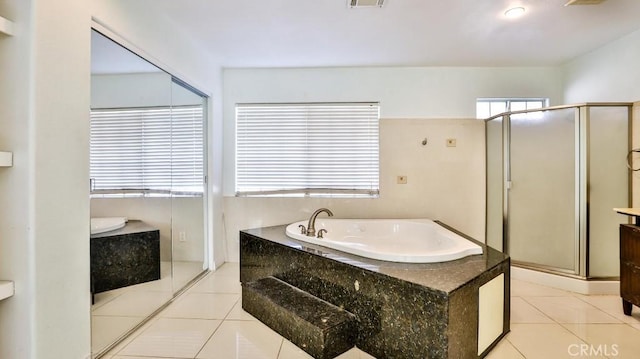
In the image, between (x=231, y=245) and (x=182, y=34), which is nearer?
(x=182, y=34)

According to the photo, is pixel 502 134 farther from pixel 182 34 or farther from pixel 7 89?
pixel 7 89

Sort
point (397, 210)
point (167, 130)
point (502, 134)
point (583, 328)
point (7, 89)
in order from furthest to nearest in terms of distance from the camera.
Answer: point (397, 210)
point (502, 134)
point (167, 130)
point (583, 328)
point (7, 89)

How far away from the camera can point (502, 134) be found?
3.21m

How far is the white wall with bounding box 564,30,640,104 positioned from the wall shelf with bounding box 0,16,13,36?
4.40 metres

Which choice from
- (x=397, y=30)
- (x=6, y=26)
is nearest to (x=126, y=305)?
(x=6, y=26)

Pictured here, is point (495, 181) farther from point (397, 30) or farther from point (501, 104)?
point (397, 30)

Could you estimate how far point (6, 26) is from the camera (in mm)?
1274

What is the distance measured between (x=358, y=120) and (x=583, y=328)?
266 centimetres

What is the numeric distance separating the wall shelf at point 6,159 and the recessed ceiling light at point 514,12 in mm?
3201

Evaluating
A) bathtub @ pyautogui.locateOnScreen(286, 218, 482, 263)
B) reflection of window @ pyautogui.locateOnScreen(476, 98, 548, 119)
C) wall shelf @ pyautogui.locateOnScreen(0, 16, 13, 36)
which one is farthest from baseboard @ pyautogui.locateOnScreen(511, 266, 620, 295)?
wall shelf @ pyautogui.locateOnScreen(0, 16, 13, 36)

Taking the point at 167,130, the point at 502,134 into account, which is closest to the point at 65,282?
the point at 167,130

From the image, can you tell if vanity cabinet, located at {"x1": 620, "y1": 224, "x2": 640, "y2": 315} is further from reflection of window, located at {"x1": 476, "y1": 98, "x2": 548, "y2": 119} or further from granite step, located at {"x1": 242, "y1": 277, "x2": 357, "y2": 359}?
granite step, located at {"x1": 242, "y1": 277, "x2": 357, "y2": 359}

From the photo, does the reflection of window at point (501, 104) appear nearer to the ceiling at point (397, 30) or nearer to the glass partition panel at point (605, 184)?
the ceiling at point (397, 30)

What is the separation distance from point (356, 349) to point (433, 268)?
2.30 feet
